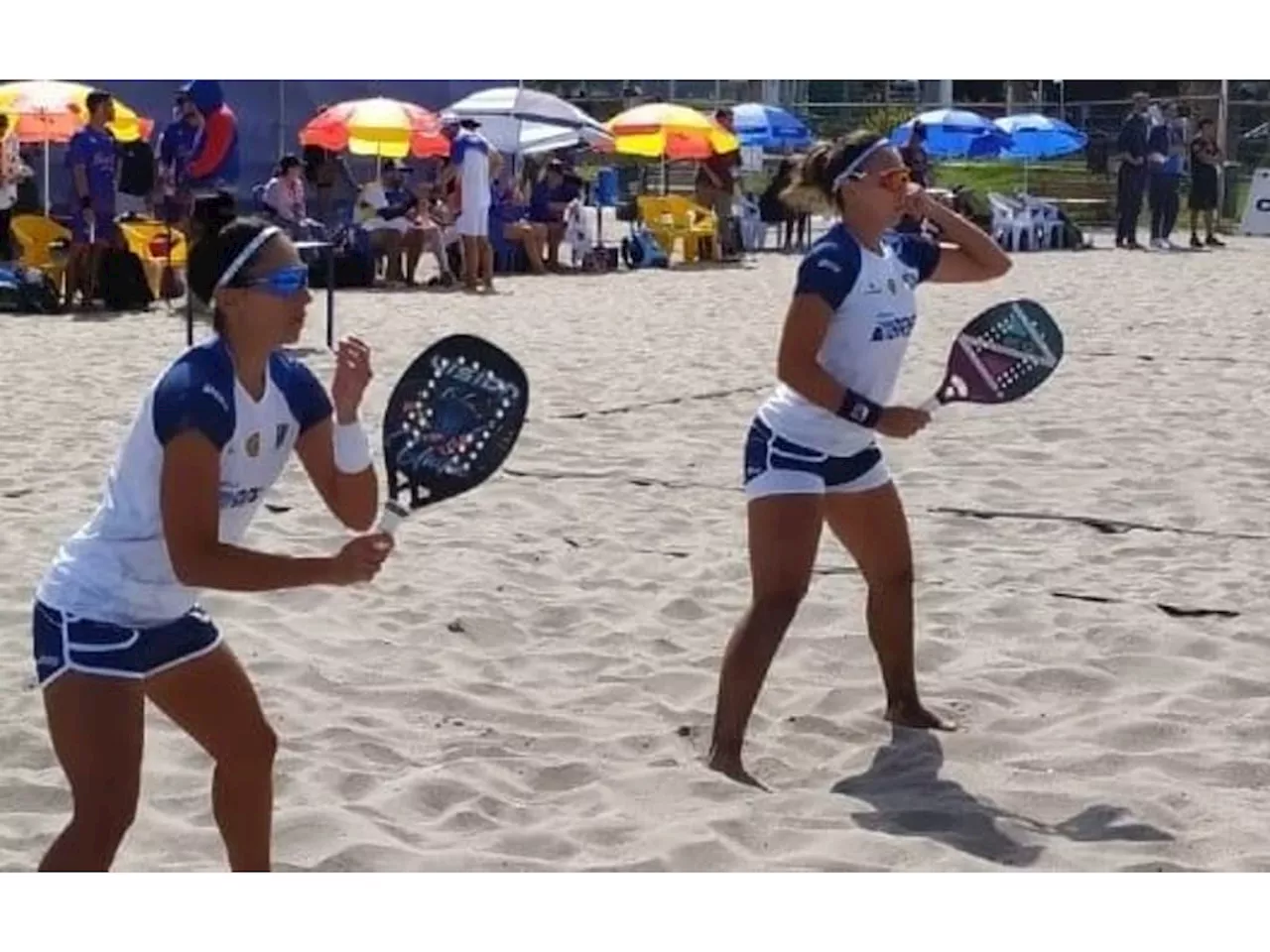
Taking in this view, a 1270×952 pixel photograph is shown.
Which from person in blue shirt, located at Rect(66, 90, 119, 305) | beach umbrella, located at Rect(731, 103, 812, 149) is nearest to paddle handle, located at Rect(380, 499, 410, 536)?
person in blue shirt, located at Rect(66, 90, 119, 305)

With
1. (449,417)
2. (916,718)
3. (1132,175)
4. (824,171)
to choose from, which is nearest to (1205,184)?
(1132,175)

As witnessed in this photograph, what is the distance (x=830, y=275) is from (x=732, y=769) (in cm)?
125

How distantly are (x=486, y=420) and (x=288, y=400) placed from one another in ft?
1.36

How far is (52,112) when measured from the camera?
722 inches

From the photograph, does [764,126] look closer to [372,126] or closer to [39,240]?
[372,126]

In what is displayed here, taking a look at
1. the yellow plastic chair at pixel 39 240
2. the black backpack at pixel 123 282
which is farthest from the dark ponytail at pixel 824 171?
the yellow plastic chair at pixel 39 240

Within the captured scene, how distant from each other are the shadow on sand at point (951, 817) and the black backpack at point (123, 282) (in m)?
12.1

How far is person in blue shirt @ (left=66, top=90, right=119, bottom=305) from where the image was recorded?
51.3 ft

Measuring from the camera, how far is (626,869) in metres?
4.28

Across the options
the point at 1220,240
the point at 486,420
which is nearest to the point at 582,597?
the point at 486,420

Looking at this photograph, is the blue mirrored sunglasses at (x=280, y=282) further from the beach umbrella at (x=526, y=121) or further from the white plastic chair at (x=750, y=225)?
the white plastic chair at (x=750, y=225)

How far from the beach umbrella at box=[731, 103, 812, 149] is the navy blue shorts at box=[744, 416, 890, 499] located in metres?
23.1

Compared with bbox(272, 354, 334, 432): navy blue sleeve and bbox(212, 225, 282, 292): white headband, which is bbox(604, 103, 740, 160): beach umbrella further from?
bbox(212, 225, 282, 292): white headband
